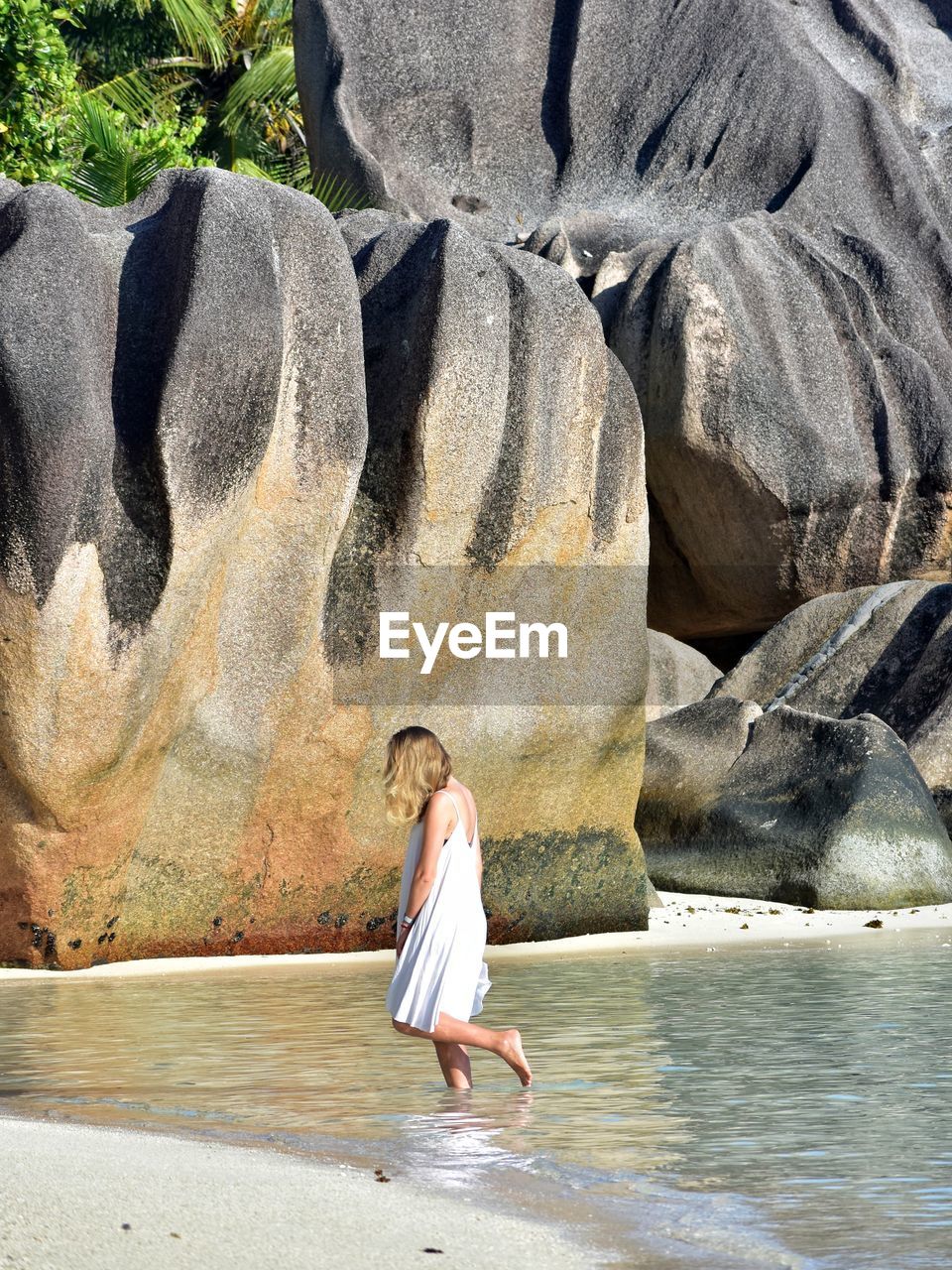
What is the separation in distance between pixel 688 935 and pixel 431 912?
4.03m

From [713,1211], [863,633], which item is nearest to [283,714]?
[713,1211]

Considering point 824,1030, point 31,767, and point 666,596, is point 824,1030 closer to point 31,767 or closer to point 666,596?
point 31,767

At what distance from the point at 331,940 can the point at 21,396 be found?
2592mm

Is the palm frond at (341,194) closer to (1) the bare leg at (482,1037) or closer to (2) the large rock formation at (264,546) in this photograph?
(2) the large rock formation at (264,546)

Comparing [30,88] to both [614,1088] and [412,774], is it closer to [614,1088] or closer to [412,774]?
[412,774]

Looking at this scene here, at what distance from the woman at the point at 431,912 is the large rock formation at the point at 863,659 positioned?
7.29m

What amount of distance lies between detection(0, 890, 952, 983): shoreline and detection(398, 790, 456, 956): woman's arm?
2.73 m

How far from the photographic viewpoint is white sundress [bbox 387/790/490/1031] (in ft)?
15.9

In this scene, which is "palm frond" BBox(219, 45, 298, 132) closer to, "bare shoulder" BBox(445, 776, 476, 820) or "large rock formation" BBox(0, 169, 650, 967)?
"large rock formation" BBox(0, 169, 650, 967)

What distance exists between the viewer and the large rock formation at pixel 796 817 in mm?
9648

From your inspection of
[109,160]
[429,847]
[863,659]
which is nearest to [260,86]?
[109,160]

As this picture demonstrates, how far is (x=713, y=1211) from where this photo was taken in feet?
11.5

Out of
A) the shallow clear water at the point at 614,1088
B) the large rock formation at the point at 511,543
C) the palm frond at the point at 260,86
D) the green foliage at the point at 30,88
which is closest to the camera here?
the shallow clear water at the point at 614,1088

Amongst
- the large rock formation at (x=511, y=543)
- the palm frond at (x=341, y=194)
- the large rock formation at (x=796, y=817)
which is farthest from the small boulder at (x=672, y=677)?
the palm frond at (x=341, y=194)
